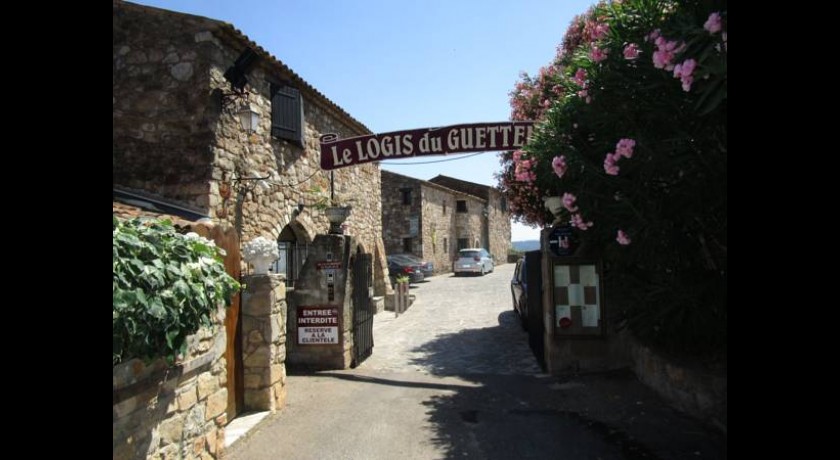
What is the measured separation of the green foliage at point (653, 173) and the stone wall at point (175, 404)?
3.76 meters

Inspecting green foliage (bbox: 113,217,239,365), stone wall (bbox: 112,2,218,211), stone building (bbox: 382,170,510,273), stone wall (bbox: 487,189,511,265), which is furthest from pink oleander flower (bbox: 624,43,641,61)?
stone wall (bbox: 487,189,511,265)

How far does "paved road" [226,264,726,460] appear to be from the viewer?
14.6 feet

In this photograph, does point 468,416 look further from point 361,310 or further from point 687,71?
point 687,71

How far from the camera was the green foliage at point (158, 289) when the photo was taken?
2.67 m

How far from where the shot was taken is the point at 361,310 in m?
8.26

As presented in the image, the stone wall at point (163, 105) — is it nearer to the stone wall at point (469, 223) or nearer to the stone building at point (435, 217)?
the stone building at point (435, 217)

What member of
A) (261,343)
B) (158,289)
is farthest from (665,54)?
(261,343)

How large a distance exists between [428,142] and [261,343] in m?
4.15

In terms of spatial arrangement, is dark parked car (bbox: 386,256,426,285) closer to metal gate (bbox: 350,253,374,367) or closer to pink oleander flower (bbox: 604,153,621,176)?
metal gate (bbox: 350,253,374,367)

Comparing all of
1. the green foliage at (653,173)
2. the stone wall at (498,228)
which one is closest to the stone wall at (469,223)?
the stone wall at (498,228)
